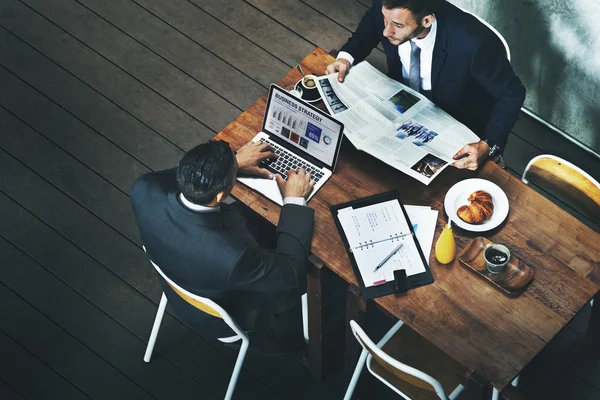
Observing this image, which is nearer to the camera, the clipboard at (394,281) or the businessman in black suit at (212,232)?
the businessman in black suit at (212,232)

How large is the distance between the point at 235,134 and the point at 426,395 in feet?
3.95

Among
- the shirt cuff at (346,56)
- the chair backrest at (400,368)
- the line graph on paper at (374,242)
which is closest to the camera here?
the chair backrest at (400,368)

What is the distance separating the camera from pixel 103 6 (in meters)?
4.66

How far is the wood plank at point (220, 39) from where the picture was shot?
14.3 ft

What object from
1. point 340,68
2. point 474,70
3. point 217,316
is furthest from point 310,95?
point 217,316

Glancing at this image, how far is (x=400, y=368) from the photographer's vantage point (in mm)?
2545

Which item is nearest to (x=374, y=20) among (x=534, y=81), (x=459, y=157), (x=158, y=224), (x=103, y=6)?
(x=459, y=157)

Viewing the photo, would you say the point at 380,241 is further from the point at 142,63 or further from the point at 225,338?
the point at 142,63

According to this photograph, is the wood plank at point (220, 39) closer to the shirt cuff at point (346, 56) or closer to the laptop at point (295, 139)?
the shirt cuff at point (346, 56)

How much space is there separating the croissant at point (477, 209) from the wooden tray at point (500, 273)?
0.09 meters

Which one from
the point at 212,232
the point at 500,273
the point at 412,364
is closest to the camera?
the point at 212,232

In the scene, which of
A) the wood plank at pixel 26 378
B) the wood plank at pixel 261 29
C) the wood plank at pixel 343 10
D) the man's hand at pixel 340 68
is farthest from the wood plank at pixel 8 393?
the wood plank at pixel 343 10

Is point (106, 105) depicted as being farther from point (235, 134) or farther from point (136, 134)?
point (235, 134)

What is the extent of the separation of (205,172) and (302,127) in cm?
52
